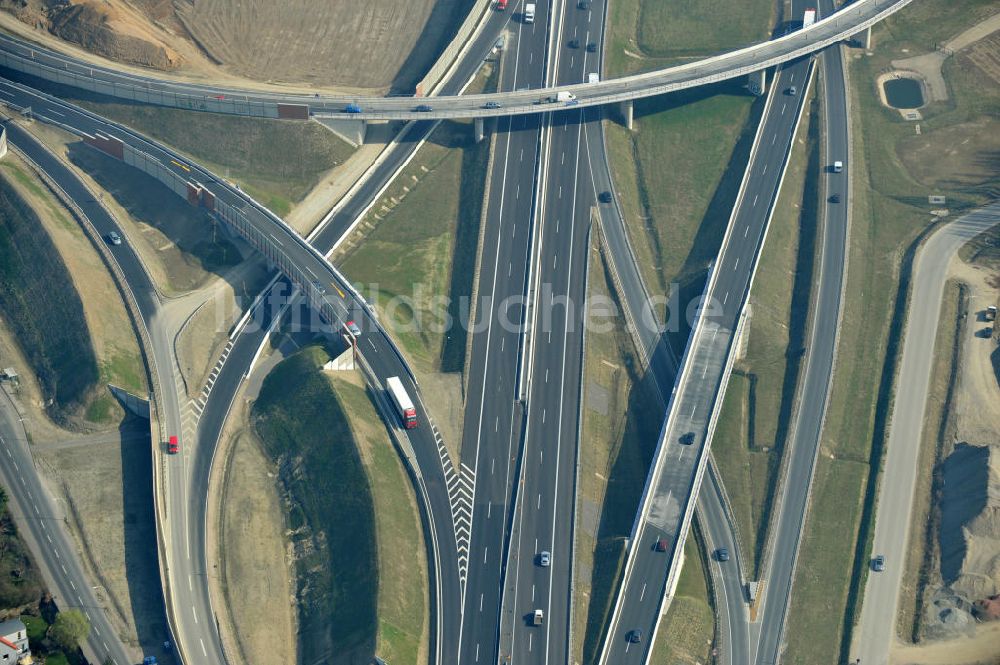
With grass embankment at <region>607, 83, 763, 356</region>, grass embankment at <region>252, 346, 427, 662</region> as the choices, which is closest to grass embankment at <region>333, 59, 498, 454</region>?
grass embankment at <region>252, 346, 427, 662</region>

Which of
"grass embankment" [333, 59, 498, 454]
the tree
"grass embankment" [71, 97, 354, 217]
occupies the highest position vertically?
"grass embankment" [71, 97, 354, 217]

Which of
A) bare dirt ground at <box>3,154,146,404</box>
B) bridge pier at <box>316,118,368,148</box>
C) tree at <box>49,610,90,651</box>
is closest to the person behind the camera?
tree at <box>49,610,90,651</box>

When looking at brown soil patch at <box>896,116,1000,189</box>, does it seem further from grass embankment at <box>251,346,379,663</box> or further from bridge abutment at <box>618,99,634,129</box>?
grass embankment at <box>251,346,379,663</box>

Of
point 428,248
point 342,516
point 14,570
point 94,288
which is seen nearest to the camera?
point 14,570

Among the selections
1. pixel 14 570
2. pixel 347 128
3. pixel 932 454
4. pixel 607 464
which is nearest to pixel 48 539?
pixel 14 570

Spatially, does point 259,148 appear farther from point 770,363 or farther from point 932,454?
point 932,454

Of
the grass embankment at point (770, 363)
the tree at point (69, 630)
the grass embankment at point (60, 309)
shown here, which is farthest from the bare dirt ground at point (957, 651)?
the grass embankment at point (60, 309)

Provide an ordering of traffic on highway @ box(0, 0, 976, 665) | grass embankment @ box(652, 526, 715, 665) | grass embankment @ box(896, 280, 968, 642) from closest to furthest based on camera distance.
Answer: grass embankment @ box(652, 526, 715, 665) < traffic on highway @ box(0, 0, 976, 665) < grass embankment @ box(896, 280, 968, 642)

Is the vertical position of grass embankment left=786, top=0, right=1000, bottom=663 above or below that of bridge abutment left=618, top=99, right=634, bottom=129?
below
